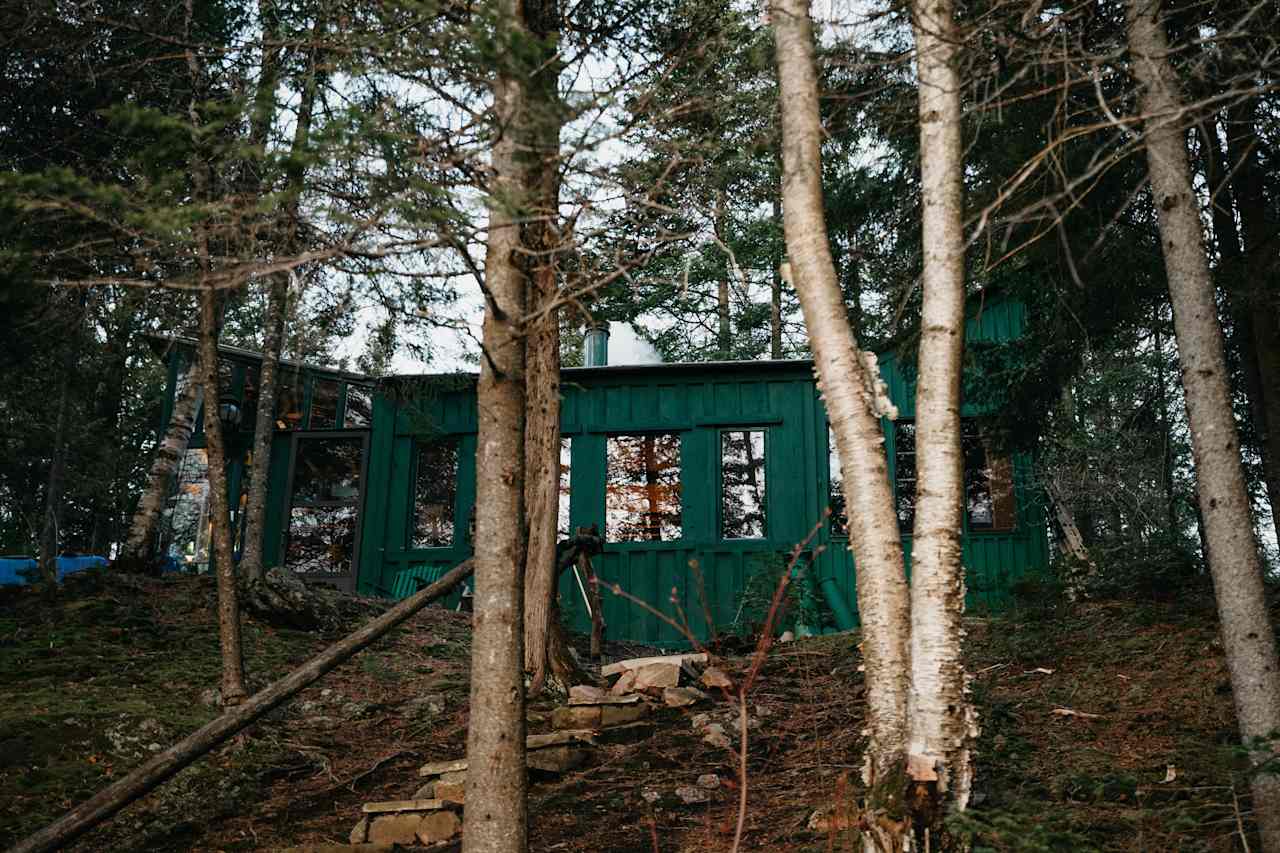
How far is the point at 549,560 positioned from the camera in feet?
26.2

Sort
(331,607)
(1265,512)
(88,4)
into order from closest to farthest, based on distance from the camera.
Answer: (88,4) < (331,607) < (1265,512)

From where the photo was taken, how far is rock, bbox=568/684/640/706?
23.7ft

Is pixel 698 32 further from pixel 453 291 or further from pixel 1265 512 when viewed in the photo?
pixel 1265 512

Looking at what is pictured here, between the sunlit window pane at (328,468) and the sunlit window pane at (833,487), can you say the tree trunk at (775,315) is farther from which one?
the sunlit window pane at (328,468)

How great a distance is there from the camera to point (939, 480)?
13.9 ft

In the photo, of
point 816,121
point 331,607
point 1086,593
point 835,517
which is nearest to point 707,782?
point 816,121

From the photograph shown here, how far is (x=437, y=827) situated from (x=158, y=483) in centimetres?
941

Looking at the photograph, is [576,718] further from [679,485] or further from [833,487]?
[833,487]

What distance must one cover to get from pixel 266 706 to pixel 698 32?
19.9 ft

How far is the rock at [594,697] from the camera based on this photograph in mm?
7223

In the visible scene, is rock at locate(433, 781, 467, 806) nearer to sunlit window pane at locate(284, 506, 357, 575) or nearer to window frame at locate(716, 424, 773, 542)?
window frame at locate(716, 424, 773, 542)

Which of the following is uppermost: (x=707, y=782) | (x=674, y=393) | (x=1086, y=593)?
(x=674, y=393)

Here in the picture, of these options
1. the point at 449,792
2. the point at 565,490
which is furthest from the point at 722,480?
the point at 449,792

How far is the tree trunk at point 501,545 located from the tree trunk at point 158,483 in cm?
873
